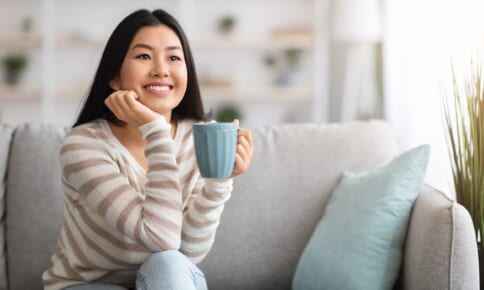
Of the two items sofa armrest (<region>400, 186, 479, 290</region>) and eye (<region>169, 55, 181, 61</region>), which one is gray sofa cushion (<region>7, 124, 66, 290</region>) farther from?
sofa armrest (<region>400, 186, 479, 290</region>)

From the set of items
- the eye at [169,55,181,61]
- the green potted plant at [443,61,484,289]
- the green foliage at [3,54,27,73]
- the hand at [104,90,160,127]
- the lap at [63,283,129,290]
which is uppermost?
the green foliage at [3,54,27,73]

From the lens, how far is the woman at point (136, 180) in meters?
1.42

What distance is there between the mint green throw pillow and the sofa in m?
0.15

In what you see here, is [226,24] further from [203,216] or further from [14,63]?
[203,216]

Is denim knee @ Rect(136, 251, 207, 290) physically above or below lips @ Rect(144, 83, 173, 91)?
below

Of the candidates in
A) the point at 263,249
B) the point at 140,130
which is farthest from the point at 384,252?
the point at 140,130

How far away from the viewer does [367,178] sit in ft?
5.82

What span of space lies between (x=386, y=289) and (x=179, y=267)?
56 cm

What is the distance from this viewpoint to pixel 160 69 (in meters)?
1.51

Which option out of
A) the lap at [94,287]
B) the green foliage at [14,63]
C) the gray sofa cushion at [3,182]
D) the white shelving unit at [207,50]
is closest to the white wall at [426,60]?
the lap at [94,287]

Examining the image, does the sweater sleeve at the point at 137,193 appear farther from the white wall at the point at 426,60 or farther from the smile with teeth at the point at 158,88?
the white wall at the point at 426,60

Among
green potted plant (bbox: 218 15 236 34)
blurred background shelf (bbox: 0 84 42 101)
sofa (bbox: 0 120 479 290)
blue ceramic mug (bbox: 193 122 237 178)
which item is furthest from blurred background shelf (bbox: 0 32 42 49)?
blue ceramic mug (bbox: 193 122 237 178)

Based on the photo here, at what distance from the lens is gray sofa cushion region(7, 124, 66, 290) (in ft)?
6.08

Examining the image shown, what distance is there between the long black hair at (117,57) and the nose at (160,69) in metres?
0.08
